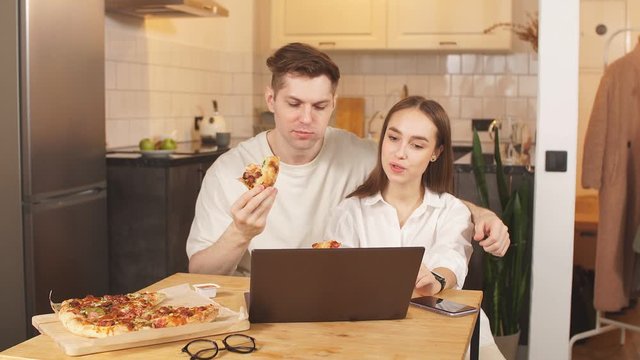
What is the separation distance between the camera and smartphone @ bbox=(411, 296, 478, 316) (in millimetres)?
1751

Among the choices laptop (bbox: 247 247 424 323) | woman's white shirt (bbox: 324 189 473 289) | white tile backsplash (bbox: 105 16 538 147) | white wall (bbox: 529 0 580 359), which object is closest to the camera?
laptop (bbox: 247 247 424 323)

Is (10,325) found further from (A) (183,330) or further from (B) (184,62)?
(B) (184,62)

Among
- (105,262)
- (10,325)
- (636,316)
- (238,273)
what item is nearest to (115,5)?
(105,262)

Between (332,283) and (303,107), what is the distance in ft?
2.94

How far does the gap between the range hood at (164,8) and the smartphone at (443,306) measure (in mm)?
2788

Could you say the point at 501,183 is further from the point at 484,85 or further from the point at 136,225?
the point at 484,85

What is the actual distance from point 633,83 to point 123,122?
A: 102 inches

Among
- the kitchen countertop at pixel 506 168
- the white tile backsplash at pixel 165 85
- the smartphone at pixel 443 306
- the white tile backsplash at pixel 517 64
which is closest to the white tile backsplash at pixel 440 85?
the white tile backsplash at pixel 517 64

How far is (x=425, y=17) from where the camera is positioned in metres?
5.69

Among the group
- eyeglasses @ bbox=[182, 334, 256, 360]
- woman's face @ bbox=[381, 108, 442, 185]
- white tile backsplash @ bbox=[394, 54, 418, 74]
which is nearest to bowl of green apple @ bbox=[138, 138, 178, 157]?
woman's face @ bbox=[381, 108, 442, 185]

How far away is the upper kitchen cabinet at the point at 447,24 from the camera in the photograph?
18.3 ft

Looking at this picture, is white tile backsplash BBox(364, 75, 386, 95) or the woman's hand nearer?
the woman's hand

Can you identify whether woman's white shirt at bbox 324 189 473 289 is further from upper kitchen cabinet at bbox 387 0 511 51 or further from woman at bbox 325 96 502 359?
upper kitchen cabinet at bbox 387 0 511 51

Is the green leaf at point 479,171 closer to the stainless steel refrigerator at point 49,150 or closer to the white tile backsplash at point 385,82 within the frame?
the stainless steel refrigerator at point 49,150
